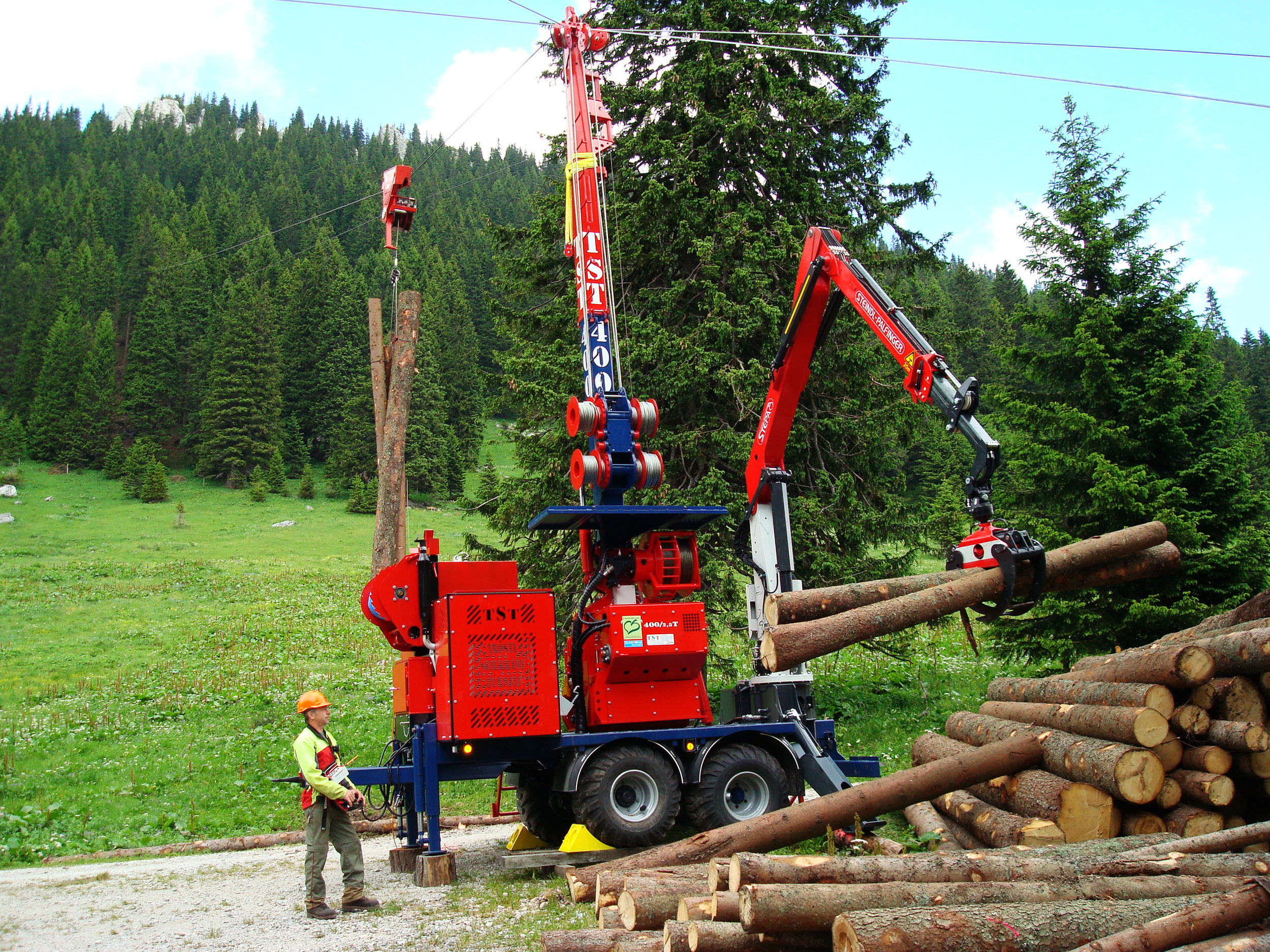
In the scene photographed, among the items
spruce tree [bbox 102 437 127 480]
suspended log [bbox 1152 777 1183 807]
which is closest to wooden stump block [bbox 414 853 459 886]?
suspended log [bbox 1152 777 1183 807]

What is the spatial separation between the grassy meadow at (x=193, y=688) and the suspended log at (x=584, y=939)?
8.27 meters

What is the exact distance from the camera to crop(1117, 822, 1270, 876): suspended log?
614 centimetres

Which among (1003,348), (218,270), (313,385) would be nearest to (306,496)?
(313,385)

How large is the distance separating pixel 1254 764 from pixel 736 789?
4735mm

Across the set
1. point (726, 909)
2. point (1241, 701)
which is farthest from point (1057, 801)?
point (726, 909)

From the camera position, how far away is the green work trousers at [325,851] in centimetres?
794

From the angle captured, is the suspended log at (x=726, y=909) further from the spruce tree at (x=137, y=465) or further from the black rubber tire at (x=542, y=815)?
the spruce tree at (x=137, y=465)

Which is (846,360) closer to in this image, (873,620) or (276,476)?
(873,620)

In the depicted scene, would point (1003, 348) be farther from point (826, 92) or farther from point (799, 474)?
point (826, 92)

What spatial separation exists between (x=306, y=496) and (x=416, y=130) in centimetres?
14066

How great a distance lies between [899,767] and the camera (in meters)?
13.8

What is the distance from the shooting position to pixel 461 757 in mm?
9359

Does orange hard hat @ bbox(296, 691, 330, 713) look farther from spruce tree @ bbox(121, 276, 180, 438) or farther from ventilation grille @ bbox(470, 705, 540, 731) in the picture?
spruce tree @ bbox(121, 276, 180, 438)

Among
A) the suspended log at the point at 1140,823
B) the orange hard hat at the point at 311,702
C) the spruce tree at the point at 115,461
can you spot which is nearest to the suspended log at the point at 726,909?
the suspended log at the point at 1140,823
